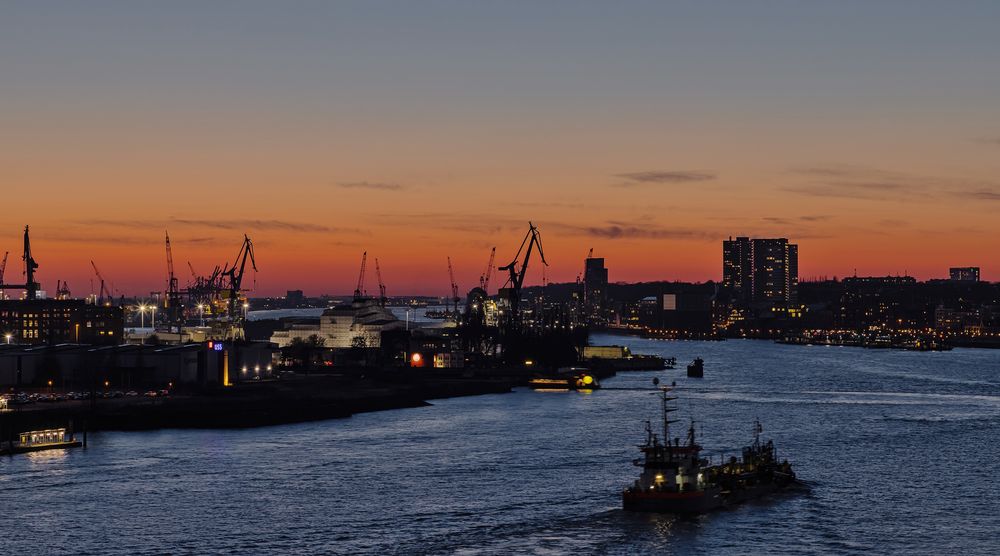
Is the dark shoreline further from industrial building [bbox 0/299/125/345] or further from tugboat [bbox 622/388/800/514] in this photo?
industrial building [bbox 0/299/125/345]

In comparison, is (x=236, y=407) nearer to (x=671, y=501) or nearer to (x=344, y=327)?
(x=671, y=501)

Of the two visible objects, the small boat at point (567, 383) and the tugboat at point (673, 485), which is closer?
the tugboat at point (673, 485)

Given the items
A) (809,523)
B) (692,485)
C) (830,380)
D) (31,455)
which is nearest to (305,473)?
(31,455)

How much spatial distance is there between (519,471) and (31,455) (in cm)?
2017

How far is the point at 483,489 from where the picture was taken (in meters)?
43.2

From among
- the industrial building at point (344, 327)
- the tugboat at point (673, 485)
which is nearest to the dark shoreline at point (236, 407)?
the tugboat at point (673, 485)

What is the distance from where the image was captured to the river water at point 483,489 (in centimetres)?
3516

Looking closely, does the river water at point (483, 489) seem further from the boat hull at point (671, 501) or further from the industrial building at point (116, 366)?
the industrial building at point (116, 366)

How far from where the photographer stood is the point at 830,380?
11306 cm

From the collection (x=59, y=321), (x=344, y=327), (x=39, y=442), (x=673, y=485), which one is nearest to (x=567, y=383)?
(x=344, y=327)

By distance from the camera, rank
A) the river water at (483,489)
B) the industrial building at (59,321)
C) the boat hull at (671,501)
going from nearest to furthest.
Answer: the river water at (483,489), the boat hull at (671,501), the industrial building at (59,321)

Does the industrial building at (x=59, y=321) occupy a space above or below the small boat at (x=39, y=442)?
above

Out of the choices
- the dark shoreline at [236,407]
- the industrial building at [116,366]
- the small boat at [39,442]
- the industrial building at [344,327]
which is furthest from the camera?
the industrial building at [344,327]

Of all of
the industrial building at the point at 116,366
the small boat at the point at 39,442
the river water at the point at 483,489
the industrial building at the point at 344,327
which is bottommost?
the river water at the point at 483,489
